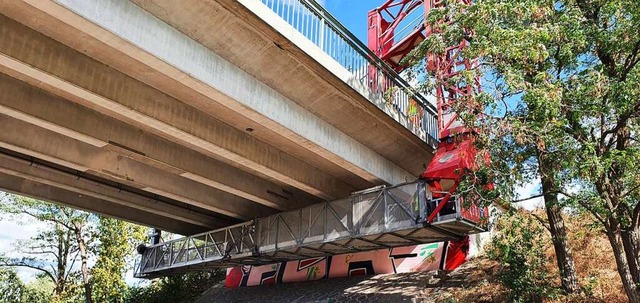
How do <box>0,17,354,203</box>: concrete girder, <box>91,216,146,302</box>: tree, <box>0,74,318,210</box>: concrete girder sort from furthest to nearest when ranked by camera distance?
1. <box>91,216,146,302</box>: tree
2. <box>0,74,318,210</box>: concrete girder
3. <box>0,17,354,203</box>: concrete girder

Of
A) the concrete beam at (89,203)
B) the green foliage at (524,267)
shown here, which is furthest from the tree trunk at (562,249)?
the concrete beam at (89,203)

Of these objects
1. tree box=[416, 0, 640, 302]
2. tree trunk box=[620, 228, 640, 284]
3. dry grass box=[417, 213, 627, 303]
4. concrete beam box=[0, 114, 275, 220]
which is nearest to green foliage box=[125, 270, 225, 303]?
concrete beam box=[0, 114, 275, 220]

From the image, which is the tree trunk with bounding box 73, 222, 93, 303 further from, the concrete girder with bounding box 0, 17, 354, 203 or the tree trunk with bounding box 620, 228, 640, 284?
the tree trunk with bounding box 620, 228, 640, 284

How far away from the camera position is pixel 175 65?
8758 mm

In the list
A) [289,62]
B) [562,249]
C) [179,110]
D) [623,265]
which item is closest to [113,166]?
[179,110]

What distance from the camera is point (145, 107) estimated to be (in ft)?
34.0

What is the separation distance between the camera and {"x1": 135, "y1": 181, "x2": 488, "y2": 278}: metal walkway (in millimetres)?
12984

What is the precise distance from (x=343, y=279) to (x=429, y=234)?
5.97 metres

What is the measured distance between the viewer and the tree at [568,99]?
8.75 meters

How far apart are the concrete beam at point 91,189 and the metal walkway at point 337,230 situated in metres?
1.14

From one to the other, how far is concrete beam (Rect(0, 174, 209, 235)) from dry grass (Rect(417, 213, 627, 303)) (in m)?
A: 12.1

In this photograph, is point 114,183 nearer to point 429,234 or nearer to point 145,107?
point 145,107

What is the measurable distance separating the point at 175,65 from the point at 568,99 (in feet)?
25.9

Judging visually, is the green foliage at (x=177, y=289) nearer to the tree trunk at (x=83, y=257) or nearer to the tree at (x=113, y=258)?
the tree at (x=113, y=258)
